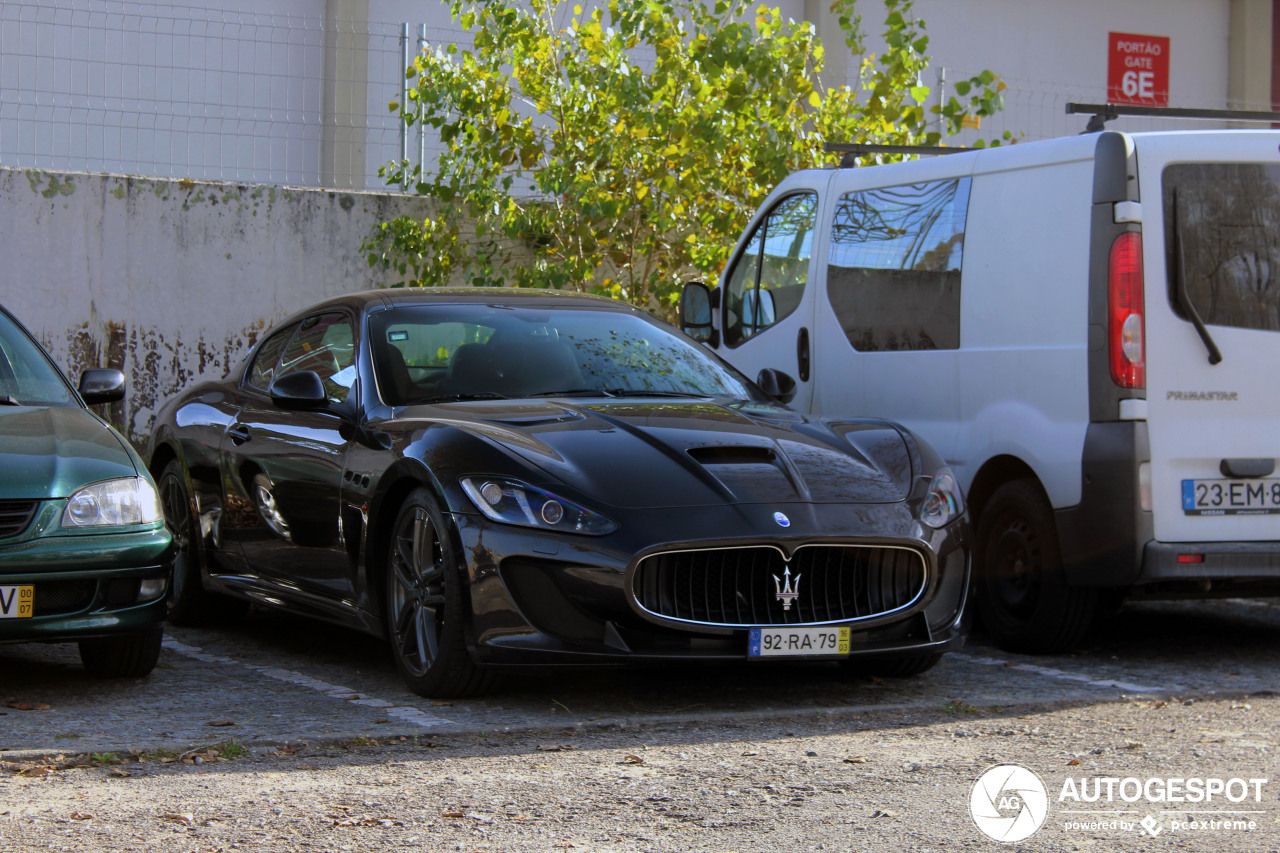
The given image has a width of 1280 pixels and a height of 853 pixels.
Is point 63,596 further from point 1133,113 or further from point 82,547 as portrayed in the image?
point 1133,113

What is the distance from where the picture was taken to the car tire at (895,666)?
20.2 ft

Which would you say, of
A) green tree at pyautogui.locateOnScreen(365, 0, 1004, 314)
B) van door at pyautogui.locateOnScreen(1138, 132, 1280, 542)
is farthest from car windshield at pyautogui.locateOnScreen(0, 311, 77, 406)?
green tree at pyautogui.locateOnScreen(365, 0, 1004, 314)

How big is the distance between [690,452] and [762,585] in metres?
0.54

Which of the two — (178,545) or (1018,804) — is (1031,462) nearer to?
(1018,804)

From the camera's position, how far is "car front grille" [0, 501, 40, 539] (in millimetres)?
5656

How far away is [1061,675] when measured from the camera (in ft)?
21.6

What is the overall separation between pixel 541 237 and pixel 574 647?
7.44 metres

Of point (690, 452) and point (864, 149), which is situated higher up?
point (864, 149)

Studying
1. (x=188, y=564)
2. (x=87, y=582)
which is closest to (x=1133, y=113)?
(x=188, y=564)

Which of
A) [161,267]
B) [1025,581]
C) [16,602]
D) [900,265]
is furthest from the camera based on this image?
[161,267]

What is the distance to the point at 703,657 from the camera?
5.45 meters

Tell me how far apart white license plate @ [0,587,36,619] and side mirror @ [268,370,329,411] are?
1.21 metres

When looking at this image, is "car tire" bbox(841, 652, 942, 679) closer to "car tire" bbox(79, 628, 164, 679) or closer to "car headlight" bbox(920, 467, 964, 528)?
"car headlight" bbox(920, 467, 964, 528)

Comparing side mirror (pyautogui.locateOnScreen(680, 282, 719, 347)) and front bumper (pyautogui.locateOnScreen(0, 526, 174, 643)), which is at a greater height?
side mirror (pyautogui.locateOnScreen(680, 282, 719, 347))
